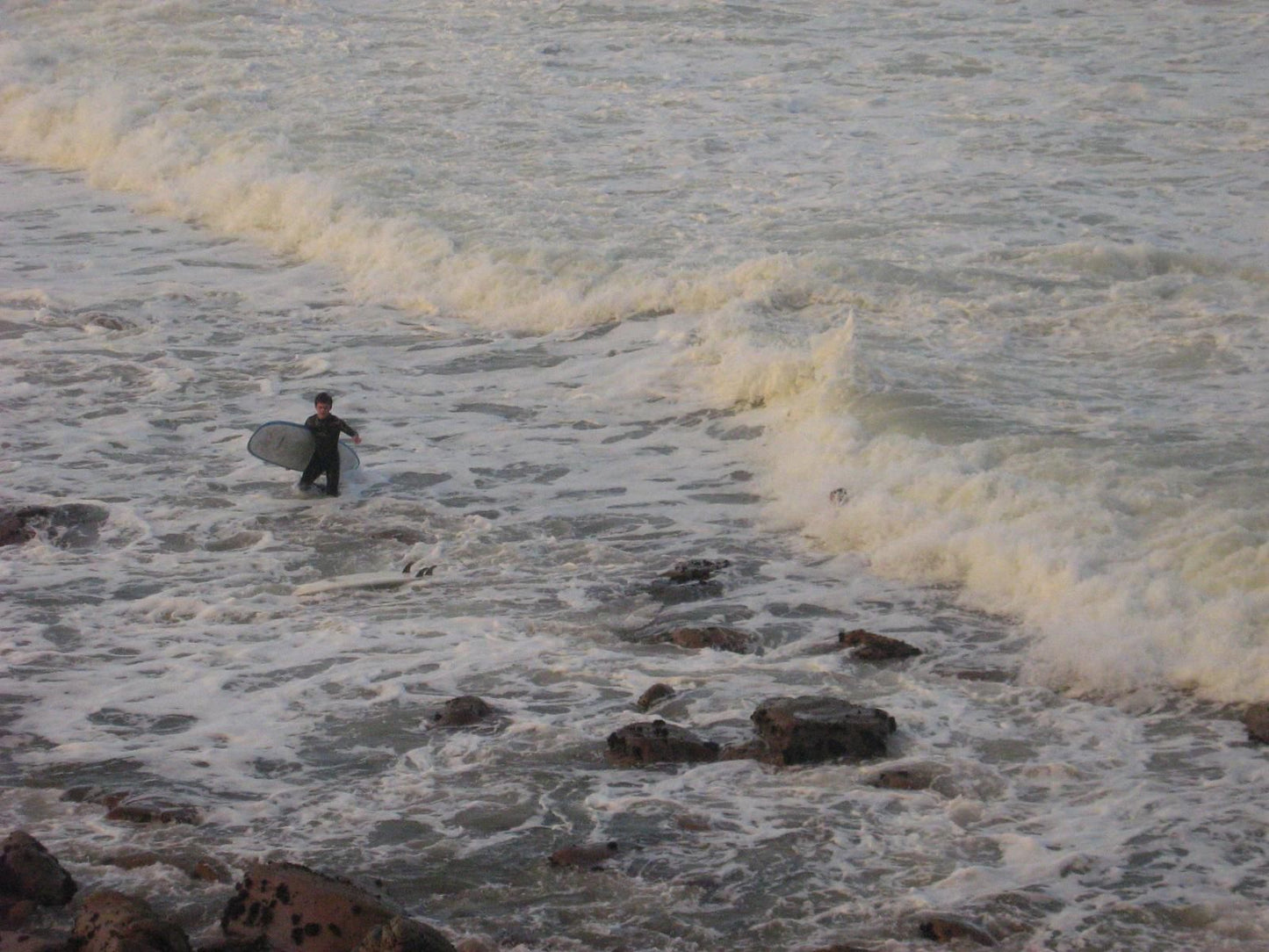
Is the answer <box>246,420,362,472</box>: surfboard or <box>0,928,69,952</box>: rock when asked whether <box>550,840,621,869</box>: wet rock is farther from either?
<box>246,420,362,472</box>: surfboard

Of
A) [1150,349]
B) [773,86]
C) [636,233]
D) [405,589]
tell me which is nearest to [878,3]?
[773,86]

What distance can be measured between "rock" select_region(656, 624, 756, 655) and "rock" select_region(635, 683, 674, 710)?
2.45ft

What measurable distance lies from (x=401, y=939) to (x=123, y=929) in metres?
1.06

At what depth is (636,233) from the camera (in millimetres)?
17875

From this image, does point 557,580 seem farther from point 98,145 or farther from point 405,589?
point 98,145

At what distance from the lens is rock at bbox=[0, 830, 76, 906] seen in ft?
21.2

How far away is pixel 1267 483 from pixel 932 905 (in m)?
5.51

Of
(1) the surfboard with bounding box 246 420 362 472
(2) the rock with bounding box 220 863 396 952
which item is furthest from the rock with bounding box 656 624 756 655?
(1) the surfboard with bounding box 246 420 362 472

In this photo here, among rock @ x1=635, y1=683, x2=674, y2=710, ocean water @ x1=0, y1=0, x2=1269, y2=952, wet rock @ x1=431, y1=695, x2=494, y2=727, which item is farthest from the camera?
rock @ x1=635, y1=683, x2=674, y2=710

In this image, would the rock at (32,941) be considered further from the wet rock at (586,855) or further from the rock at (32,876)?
the wet rock at (586,855)

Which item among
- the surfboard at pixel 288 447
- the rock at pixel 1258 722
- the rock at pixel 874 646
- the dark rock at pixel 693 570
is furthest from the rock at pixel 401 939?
the surfboard at pixel 288 447

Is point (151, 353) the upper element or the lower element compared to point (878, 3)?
lower

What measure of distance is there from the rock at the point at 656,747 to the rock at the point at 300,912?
188cm

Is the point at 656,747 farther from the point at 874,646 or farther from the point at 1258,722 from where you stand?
the point at 1258,722
